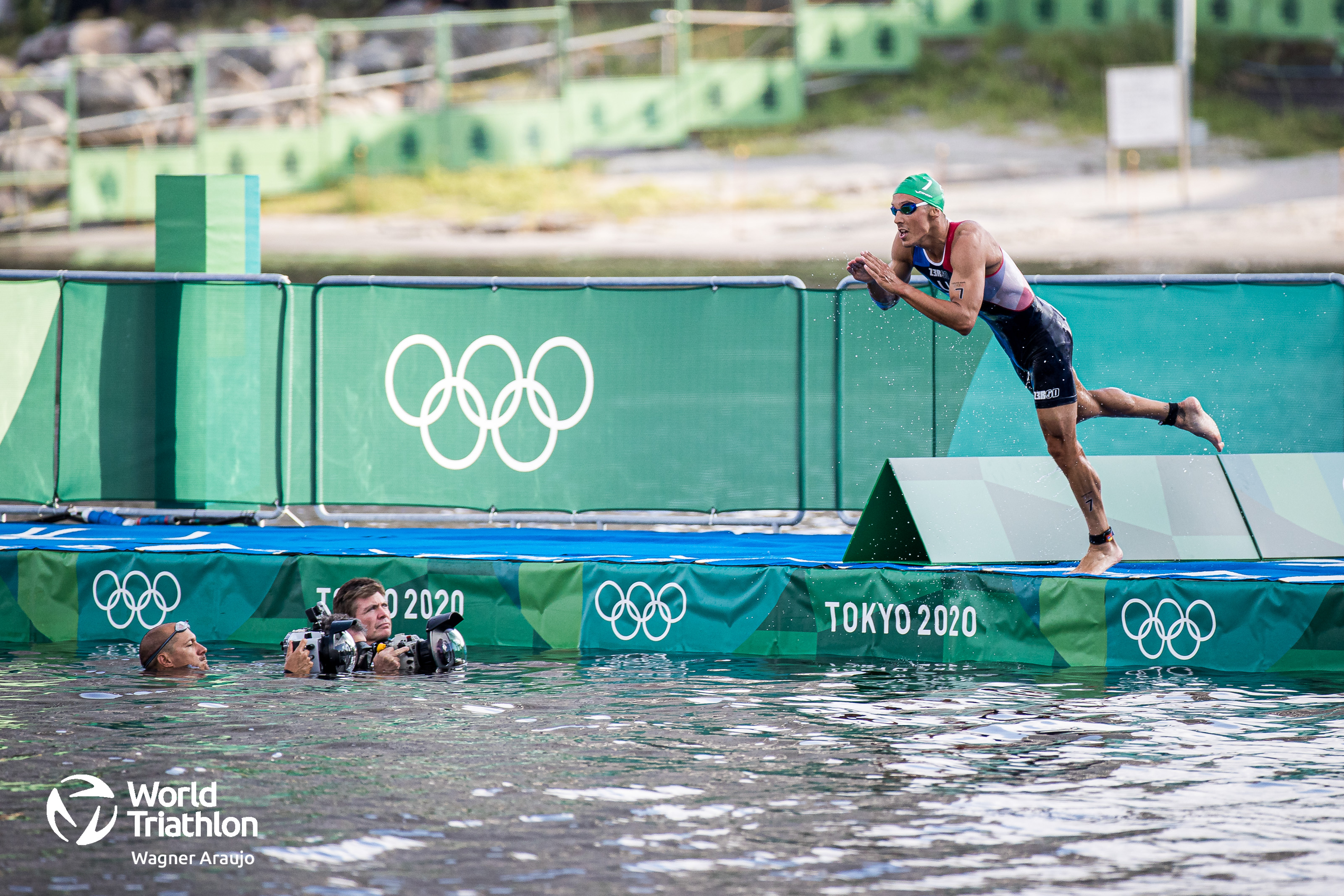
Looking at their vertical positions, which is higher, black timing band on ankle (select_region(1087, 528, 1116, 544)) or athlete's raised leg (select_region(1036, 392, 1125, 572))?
athlete's raised leg (select_region(1036, 392, 1125, 572))

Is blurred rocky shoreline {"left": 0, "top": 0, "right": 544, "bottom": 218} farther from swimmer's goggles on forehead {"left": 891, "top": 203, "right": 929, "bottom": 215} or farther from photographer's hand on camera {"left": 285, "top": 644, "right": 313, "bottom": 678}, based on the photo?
swimmer's goggles on forehead {"left": 891, "top": 203, "right": 929, "bottom": 215}

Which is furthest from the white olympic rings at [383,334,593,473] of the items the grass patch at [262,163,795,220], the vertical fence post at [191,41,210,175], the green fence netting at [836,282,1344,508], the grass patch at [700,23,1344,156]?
the grass patch at [700,23,1344,156]

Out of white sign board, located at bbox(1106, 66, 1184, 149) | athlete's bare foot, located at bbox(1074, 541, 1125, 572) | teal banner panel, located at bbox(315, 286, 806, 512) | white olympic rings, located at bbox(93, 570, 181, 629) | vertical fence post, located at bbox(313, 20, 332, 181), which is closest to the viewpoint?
athlete's bare foot, located at bbox(1074, 541, 1125, 572)

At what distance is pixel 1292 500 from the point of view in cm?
916

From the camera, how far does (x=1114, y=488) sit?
917 cm

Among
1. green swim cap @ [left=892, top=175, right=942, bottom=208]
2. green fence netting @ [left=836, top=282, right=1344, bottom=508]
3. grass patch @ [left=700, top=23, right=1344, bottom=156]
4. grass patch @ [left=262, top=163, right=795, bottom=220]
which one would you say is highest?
grass patch @ [left=700, top=23, right=1344, bottom=156]

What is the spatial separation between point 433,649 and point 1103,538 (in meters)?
3.48

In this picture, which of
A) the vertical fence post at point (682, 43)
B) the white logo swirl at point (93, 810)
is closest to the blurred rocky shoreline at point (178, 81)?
the vertical fence post at point (682, 43)

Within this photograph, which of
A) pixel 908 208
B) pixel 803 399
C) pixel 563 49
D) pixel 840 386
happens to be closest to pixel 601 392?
pixel 803 399

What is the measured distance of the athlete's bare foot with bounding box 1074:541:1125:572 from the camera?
8.61 m

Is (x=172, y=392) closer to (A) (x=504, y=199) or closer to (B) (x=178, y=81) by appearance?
(A) (x=504, y=199)

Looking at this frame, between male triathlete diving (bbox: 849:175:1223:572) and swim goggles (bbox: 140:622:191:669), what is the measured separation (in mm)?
3808

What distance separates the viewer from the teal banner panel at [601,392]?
406 inches

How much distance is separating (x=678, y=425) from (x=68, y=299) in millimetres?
3994
